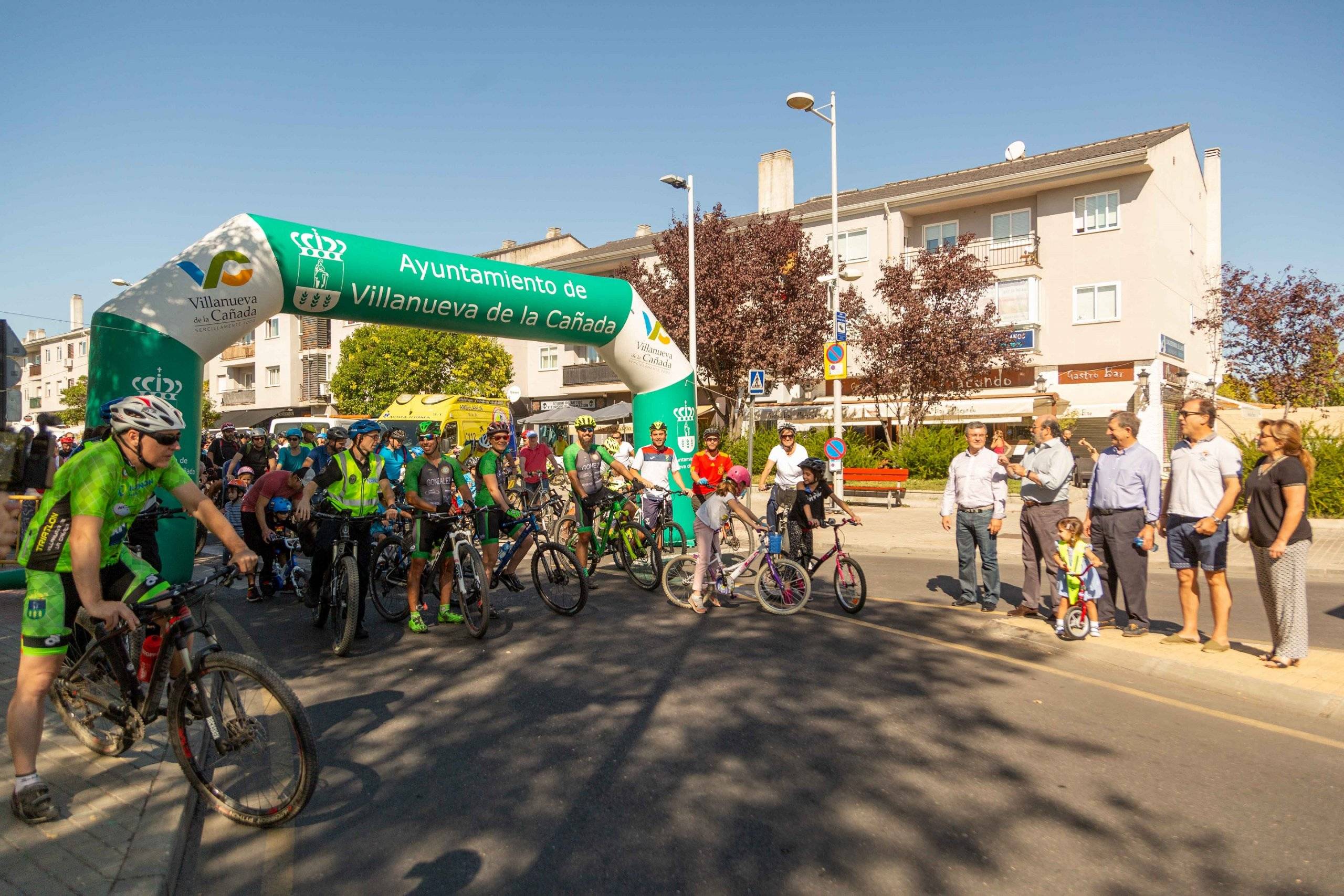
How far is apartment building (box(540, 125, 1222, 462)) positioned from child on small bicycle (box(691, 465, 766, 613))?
832 inches

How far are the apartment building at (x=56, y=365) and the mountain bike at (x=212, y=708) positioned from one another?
3084 inches

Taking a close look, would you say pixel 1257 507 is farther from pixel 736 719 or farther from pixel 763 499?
pixel 763 499

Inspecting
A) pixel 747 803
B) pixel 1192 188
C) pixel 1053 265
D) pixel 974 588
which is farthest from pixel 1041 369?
pixel 747 803

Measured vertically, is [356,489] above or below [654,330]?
below

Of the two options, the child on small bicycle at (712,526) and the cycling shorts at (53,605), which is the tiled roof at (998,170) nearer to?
the child on small bicycle at (712,526)

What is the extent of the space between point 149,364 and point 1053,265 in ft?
94.4

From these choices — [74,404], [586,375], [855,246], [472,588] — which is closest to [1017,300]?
[855,246]

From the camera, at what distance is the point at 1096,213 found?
28.9 meters

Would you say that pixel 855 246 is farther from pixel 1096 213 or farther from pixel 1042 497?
pixel 1042 497

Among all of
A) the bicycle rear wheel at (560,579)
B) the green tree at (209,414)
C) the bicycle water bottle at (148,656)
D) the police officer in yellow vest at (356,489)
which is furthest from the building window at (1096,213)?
the green tree at (209,414)

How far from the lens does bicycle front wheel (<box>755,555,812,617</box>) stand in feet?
25.6

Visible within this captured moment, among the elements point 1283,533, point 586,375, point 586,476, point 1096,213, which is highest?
point 1096,213

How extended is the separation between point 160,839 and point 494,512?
14.7ft

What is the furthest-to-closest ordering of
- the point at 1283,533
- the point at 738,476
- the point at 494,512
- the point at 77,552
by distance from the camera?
the point at 738,476, the point at 494,512, the point at 1283,533, the point at 77,552
